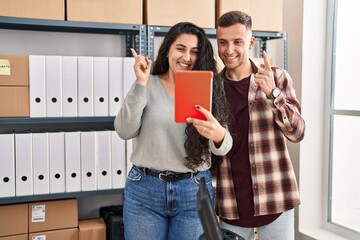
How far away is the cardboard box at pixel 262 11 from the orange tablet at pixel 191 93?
1309 millimetres

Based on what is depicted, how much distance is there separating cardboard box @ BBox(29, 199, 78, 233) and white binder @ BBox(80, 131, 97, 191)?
140 millimetres

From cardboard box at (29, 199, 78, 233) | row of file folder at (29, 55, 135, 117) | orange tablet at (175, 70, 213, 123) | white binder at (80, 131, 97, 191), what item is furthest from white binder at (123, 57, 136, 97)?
orange tablet at (175, 70, 213, 123)

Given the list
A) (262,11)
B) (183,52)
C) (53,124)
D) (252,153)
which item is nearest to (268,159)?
(252,153)

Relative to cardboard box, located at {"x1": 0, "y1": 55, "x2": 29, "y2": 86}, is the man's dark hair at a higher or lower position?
higher

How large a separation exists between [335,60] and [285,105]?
60.5 inches

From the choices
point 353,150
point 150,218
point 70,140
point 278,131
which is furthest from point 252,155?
point 353,150

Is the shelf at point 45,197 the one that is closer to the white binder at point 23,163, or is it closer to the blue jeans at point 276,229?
the white binder at point 23,163

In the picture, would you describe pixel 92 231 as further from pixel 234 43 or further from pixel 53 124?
pixel 234 43

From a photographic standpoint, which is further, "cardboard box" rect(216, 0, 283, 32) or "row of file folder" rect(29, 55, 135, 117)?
"cardboard box" rect(216, 0, 283, 32)

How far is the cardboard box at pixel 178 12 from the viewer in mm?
2350

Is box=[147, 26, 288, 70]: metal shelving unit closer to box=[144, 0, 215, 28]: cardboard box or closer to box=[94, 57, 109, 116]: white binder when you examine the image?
box=[144, 0, 215, 28]: cardboard box

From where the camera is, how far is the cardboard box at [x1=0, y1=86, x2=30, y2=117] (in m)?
2.13

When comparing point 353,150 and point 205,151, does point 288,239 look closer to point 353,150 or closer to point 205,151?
point 205,151

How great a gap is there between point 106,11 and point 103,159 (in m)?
0.83
